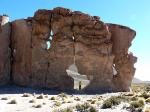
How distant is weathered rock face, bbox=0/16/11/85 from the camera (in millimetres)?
44656

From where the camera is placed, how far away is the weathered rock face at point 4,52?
147ft

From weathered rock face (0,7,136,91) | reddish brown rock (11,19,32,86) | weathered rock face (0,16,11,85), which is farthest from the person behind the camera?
reddish brown rock (11,19,32,86)

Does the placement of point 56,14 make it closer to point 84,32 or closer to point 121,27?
point 84,32

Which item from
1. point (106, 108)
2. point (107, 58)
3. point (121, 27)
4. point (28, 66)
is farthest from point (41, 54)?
point (106, 108)

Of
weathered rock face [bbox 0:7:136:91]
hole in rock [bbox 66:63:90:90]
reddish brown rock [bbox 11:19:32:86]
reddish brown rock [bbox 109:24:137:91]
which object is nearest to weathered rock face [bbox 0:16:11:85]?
weathered rock face [bbox 0:7:136:91]

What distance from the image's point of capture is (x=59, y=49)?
44062 mm

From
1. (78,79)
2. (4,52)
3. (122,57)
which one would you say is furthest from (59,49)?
(122,57)

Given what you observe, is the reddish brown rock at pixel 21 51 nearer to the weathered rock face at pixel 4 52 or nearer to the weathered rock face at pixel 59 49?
the weathered rock face at pixel 59 49

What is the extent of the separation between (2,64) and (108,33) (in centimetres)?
1431

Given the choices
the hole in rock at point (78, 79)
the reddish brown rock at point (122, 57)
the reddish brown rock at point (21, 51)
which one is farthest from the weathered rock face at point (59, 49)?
the reddish brown rock at point (122, 57)

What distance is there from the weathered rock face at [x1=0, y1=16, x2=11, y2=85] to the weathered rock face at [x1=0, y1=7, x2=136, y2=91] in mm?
130

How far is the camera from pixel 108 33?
4625 cm

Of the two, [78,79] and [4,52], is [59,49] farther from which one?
[4,52]

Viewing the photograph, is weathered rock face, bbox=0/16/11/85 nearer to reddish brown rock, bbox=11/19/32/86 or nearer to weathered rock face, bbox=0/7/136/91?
weathered rock face, bbox=0/7/136/91
